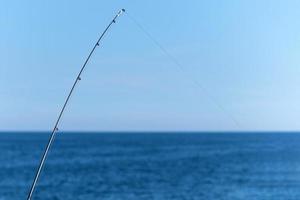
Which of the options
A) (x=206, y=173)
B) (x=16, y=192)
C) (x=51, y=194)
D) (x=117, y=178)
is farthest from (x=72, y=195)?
(x=206, y=173)

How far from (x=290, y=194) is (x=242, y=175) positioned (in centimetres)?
1450

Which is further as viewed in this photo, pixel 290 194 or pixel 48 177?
pixel 48 177

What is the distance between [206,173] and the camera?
59.1m

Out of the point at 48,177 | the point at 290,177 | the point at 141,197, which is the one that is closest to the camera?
the point at 141,197

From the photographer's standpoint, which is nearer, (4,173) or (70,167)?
(4,173)

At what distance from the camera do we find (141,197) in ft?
133

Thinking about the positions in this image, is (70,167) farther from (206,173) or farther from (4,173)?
(206,173)

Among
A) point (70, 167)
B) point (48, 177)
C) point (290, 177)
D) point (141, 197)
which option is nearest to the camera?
point (141, 197)

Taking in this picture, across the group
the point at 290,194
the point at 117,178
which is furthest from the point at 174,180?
the point at 290,194

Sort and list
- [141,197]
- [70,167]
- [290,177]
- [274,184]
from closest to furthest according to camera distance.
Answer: [141,197]
[274,184]
[290,177]
[70,167]

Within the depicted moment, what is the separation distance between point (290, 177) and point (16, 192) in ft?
89.2

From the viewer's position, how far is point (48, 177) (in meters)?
52.4

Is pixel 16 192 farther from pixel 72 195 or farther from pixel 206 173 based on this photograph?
pixel 206 173

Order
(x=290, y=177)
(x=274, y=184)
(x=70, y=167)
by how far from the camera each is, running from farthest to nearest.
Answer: (x=70, y=167), (x=290, y=177), (x=274, y=184)
